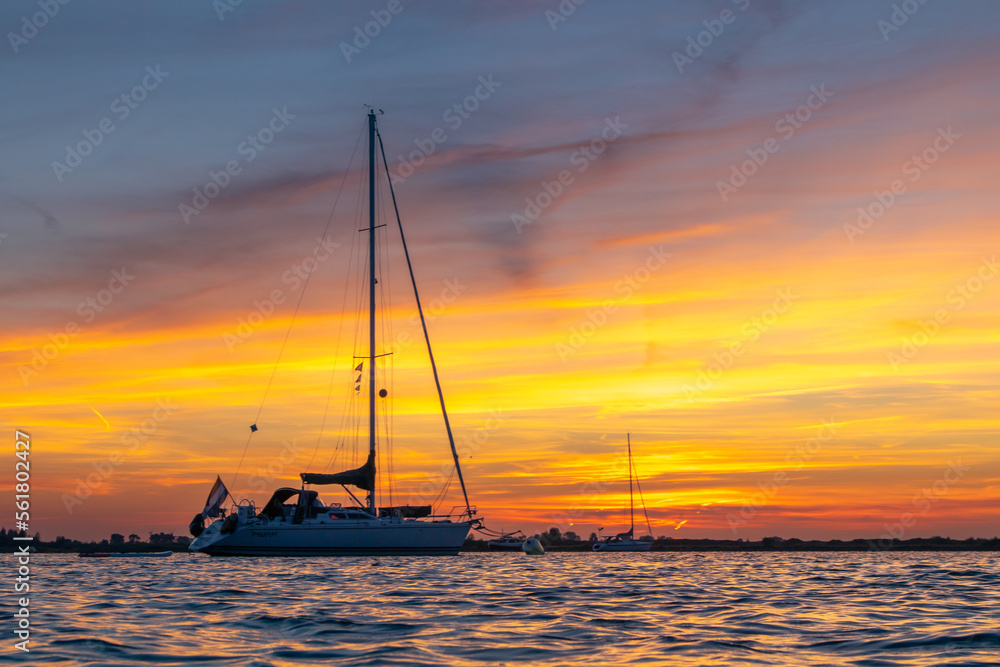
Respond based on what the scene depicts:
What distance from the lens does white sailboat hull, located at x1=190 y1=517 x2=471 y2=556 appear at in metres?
55.5

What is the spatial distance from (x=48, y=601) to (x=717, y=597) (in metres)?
20.2

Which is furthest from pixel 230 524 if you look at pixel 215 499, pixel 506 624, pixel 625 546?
pixel 625 546

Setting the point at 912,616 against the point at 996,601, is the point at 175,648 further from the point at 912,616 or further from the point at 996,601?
the point at 996,601

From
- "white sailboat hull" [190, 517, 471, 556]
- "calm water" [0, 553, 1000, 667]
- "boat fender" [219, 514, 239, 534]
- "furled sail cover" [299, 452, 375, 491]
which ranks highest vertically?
"furled sail cover" [299, 452, 375, 491]

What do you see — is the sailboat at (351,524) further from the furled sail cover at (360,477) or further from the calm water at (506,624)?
the calm water at (506,624)

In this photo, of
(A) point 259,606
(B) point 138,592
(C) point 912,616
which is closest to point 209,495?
(B) point 138,592

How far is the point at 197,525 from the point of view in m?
65.4

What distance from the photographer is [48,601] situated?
2483 cm

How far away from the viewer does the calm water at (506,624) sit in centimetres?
1480

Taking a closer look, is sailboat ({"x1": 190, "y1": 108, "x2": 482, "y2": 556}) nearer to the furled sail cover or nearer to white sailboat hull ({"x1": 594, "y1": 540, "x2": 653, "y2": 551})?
the furled sail cover

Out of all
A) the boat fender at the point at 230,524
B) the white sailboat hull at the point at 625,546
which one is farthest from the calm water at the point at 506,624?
the white sailboat hull at the point at 625,546

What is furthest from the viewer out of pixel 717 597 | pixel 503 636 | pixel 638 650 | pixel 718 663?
pixel 717 597

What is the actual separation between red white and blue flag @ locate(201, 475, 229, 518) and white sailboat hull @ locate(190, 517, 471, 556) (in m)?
3.61

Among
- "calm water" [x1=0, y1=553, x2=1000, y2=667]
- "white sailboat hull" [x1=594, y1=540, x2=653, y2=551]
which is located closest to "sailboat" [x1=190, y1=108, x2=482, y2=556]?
"calm water" [x1=0, y1=553, x2=1000, y2=667]
